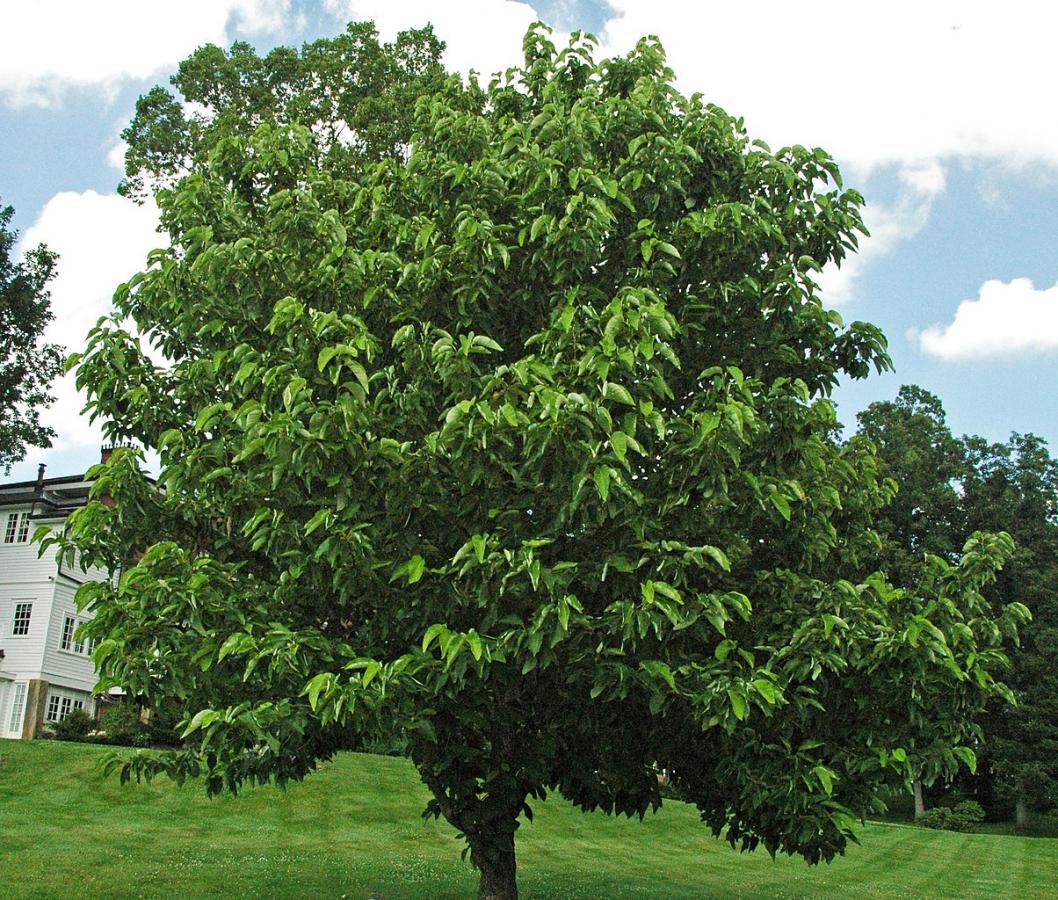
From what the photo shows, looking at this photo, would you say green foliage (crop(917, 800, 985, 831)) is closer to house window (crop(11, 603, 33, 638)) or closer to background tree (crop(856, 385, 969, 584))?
background tree (crop(856, 385, 969, 584))

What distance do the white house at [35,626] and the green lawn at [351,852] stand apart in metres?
10.3

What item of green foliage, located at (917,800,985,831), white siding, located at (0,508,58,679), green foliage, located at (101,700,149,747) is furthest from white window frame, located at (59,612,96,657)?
green foliage, located at (917,800,985,831)

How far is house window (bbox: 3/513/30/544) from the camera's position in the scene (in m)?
47.1

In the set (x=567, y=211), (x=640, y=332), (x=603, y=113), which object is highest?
(x=603, y=113)

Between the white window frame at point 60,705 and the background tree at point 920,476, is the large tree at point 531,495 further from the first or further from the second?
the background tree at point 920,476

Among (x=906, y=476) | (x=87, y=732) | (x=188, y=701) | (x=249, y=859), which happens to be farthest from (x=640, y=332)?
(x=906, y=476)

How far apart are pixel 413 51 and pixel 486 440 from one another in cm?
2817

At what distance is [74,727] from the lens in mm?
38844

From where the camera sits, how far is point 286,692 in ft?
31.0

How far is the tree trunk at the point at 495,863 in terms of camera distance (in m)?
12.3

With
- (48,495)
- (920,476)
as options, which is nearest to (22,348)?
(48,495)

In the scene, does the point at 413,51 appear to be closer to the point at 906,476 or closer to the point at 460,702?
the point at 460,702

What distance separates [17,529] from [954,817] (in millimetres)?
51337

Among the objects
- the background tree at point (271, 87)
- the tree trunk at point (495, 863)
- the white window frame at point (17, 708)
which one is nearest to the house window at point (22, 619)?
the white window frame at point (17, 708)
